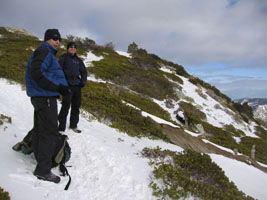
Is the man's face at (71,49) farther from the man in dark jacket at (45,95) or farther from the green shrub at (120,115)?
the green shrub at (120,115)

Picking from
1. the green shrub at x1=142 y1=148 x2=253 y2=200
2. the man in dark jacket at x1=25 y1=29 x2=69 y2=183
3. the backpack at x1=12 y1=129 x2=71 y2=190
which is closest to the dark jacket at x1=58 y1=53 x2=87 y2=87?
the man in dark jacket at x1=25 y1=29 x2=69 y2=183

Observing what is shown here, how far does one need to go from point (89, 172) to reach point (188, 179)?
2.40 meters

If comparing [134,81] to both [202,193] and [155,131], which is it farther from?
[202,193]

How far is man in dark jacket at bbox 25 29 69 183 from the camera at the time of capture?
290 cm

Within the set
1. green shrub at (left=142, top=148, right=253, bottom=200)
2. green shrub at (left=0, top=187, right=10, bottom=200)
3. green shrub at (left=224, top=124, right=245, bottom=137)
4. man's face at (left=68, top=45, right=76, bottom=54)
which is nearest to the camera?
green shrub at (left=0, top=187, right=10, bottom=200)

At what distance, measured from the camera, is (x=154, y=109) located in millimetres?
14617

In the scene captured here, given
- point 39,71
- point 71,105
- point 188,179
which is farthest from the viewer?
point 71,105

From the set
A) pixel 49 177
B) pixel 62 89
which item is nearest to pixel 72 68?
pixel 62 89

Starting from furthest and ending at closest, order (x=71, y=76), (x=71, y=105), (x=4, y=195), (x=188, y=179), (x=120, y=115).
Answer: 1. (x=120, y=115)
2. (x=71, y=105)
3. (x=71, y=76)
4. (x=188, y=179)
5. (x=4, y=195)

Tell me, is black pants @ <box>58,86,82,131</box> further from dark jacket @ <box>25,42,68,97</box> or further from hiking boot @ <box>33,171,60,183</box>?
hiking boot @ <box>33,171,60,183</box>

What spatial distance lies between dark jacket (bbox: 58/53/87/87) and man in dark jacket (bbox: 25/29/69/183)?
1953mm

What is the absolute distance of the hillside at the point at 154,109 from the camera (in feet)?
28.6

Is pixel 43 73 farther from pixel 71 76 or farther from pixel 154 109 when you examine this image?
pixel 154 109

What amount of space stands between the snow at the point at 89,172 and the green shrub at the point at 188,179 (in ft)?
0.95
